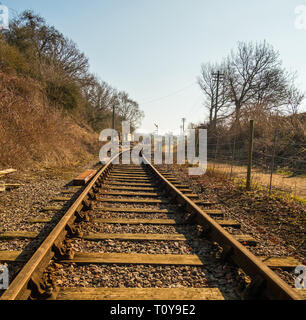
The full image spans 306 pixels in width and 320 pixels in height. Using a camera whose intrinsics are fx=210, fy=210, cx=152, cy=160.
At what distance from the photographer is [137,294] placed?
1.68 meters

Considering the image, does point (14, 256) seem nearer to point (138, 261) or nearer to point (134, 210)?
point (138, 261)

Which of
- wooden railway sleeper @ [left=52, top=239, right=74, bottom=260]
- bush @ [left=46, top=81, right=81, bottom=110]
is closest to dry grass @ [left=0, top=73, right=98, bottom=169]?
bush @ [left=46, top=81, right=81, bottom=110]

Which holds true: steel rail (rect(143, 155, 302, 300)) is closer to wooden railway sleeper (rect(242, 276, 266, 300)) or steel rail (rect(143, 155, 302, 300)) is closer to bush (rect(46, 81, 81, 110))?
wooden railway sleeper (rect(242, 276, 266, 300))

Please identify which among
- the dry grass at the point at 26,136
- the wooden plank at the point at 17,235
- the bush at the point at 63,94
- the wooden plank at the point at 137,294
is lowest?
the wooden plank at the point at 137,294

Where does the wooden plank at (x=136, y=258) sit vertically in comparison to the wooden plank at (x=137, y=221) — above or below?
below

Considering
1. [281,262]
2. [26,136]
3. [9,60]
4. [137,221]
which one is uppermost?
[9,60]

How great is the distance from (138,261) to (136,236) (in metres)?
0.57

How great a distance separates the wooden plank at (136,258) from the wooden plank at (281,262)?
0.73 metres

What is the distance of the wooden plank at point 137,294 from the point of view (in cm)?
164

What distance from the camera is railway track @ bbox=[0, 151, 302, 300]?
1.68 metres

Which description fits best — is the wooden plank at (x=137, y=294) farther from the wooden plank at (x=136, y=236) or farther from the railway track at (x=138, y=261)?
the wooden plank at (x=136, y=236)

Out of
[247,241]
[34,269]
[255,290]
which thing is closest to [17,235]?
[34,269]

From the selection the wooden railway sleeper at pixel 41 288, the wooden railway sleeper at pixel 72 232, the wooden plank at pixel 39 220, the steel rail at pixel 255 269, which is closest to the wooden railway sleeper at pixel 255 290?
the steel rail at pixel 255 269

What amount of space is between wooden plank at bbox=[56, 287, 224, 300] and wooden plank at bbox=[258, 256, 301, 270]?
81cm
